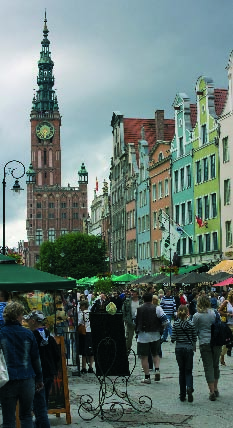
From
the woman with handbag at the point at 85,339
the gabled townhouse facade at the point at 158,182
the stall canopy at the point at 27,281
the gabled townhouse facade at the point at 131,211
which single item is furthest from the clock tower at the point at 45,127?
the stall canopy at the point at 27,281

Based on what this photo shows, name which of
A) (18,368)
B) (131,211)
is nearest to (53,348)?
(18,368)

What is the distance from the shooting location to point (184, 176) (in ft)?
207

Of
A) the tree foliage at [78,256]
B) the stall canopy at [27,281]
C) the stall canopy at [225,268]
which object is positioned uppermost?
the tree foliage at [78,256]

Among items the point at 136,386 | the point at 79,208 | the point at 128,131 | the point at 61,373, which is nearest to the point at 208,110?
the point at 128,131

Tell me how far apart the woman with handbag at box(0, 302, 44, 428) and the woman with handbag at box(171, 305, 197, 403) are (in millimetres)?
4967

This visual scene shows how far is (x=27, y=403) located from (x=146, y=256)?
2730 inches

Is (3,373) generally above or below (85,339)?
above

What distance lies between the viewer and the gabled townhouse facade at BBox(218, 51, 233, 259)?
172 ft

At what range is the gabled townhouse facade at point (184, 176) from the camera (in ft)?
201

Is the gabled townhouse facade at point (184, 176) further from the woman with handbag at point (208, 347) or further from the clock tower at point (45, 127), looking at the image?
the clock tower at point (45, 127)

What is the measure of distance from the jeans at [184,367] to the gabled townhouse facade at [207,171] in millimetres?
41515

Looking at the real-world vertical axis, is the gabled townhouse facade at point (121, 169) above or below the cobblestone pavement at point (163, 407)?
above

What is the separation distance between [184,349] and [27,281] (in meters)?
2.83

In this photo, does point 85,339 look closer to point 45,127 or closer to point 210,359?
point 210,359
